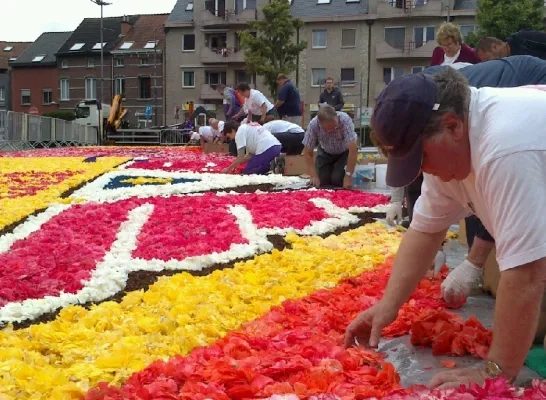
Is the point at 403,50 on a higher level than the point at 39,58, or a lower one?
lower

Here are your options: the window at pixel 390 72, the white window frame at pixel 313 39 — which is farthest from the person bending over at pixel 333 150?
the white window frame at pixel 313 39

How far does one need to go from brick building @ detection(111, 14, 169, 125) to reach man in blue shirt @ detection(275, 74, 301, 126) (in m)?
29.0

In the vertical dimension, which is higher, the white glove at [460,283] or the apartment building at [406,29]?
the apartment building at [406,29]

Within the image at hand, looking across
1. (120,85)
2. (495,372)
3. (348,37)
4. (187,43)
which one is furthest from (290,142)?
(120,85)

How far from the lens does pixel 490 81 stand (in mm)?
2875

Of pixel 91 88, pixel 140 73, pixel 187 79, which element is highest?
pixel 140 73

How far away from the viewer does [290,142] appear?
10.7m

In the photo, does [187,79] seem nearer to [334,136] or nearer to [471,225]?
[334,136]

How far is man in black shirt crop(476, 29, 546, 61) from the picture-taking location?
402 centimetres

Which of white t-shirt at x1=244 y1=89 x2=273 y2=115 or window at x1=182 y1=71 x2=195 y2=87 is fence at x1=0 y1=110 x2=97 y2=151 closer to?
white t-shirt at x1=244 y1=89 x2=273 y2=115

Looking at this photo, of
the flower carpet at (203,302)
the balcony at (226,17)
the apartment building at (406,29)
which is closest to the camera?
the flower carpet at (203,302)

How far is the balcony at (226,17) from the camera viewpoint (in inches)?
1484

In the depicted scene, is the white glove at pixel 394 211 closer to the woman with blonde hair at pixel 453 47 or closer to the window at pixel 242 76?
the woman with blonde hair at pixel 453 47

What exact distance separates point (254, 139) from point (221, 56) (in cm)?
2979
